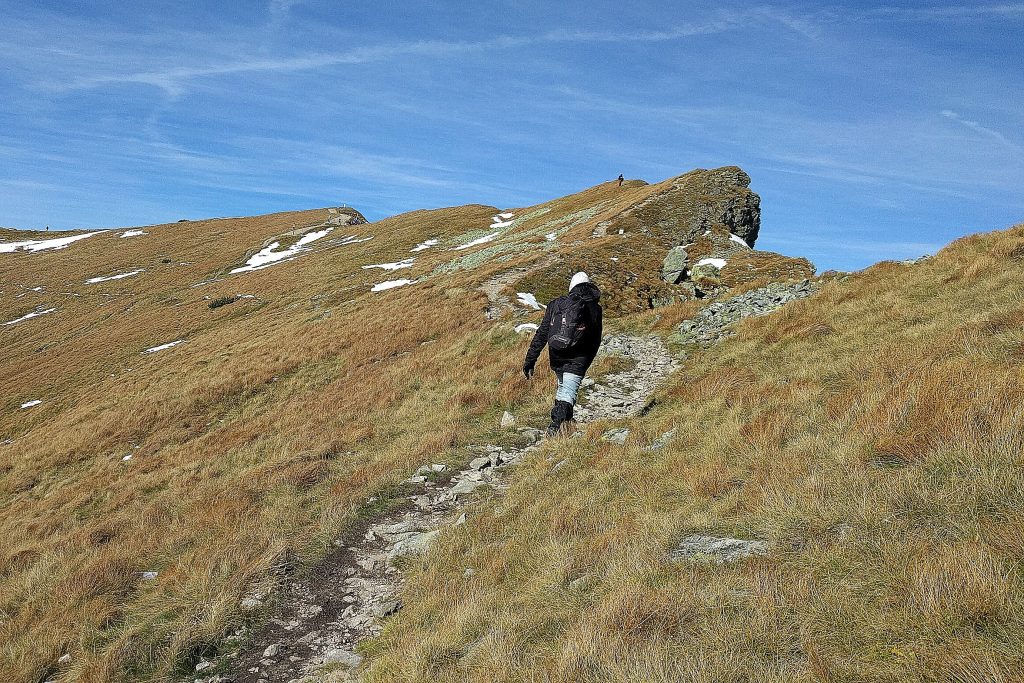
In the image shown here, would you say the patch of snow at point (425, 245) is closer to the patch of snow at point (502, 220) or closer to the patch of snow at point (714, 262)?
the patch of snow at point (502, 220)

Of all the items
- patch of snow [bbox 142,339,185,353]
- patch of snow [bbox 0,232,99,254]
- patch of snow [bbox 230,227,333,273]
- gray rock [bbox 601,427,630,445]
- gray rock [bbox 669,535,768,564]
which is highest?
patch of snow [bbox 0,232,99,254]

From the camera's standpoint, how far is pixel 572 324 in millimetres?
9117

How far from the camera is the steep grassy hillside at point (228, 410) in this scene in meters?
6.51

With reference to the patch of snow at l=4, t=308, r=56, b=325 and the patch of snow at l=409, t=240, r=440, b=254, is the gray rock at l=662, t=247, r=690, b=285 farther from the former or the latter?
the patch of snow at l=4, t=308, r=56, b=325

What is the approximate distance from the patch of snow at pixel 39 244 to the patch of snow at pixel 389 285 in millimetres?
76447

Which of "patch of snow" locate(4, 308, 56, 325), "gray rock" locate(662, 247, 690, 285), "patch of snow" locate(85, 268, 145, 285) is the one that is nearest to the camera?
"gray rock" locate(662, 247, 690, 285)

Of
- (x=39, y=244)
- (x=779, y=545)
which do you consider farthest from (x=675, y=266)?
(x=39, y=244)

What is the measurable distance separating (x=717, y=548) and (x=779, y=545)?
0.53 metres

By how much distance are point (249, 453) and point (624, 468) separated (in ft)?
37.2

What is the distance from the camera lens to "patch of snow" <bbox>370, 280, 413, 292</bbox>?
3806 centimetres

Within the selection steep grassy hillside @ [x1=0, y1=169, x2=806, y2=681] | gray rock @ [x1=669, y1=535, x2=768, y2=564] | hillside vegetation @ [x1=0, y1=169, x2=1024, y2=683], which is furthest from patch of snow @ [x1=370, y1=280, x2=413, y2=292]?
gray rock @ [x1=669, y1=535, x2=768, y2=564]

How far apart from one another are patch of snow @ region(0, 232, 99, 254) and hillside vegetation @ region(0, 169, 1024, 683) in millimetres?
84659

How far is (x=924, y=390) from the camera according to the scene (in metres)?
6.15

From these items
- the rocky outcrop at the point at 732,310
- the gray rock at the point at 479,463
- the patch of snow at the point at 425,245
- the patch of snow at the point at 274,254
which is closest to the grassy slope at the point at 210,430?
the gray rock at the point at 479,463
